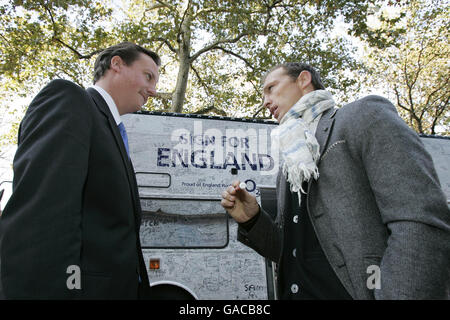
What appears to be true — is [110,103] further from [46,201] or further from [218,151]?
[218,151]

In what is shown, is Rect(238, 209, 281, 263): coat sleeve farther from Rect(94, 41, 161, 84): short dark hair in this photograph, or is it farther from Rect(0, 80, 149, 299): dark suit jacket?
Rect(94, 41, 161, 84): short dark hair

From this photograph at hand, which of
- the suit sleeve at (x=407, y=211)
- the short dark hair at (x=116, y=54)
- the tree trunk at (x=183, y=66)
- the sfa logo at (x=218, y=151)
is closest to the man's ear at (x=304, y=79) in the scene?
the suit sleeve at (x=407, y=211)

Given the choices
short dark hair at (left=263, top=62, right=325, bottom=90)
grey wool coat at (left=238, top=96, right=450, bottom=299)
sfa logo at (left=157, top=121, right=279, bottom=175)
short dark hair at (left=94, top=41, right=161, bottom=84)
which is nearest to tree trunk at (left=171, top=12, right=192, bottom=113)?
sfa logo at (left=157, top=121, right=279, bottom=175)

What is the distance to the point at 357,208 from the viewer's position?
1431 mm

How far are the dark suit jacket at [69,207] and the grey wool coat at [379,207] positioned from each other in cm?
98

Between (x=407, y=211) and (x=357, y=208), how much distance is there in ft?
0.80

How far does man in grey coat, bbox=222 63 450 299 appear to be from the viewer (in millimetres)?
1161

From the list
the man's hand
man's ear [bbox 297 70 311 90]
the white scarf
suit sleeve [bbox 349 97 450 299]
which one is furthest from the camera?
man's ear [bbox 297 70 311 90]

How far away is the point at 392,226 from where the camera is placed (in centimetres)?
125

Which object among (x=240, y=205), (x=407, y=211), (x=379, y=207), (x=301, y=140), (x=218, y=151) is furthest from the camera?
(x=218, y=151)

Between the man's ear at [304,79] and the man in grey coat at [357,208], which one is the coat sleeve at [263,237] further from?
the man's ear at [304,79]

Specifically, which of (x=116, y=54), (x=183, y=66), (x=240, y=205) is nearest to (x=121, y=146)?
(x=240, y=205)

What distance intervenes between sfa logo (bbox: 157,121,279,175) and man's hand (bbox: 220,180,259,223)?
3.05 m
